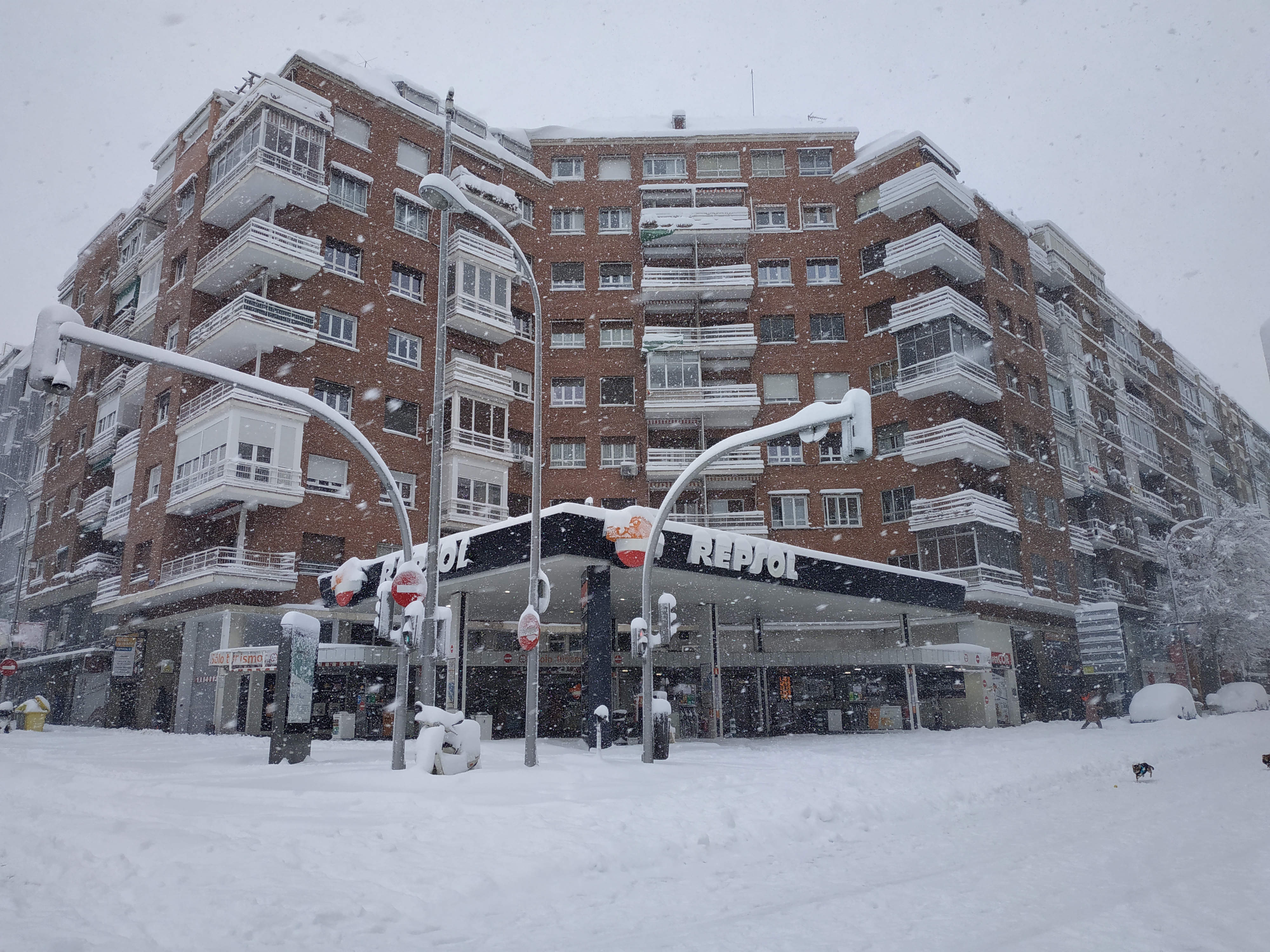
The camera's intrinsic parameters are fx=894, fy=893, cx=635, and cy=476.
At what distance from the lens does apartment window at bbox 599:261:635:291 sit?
4484cm

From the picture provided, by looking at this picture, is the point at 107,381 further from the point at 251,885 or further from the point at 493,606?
the point at 251,885

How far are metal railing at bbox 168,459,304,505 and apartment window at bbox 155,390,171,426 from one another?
4.19 meters

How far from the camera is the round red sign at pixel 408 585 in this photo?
13.5 meters

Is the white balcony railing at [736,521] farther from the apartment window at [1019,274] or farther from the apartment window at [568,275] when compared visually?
the apartment window at [1019,274]

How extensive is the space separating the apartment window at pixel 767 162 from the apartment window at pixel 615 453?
52.3 ft

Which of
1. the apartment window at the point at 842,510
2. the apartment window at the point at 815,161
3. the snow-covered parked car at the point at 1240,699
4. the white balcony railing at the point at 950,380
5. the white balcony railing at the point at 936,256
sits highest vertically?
the apartment window at the point at 815,161

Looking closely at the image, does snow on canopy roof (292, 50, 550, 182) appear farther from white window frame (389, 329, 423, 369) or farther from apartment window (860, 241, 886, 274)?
apartment window (860, 241, 886, 274)

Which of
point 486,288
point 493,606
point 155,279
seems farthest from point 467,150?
point 493,606

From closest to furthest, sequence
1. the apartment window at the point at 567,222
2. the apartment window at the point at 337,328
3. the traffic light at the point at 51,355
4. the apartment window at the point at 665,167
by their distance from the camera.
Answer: the traffic light at the point at 51,355
the apartment window at the point at 337,328
the apartment window at the point at 567,222
the apartment window at the point at 665,167

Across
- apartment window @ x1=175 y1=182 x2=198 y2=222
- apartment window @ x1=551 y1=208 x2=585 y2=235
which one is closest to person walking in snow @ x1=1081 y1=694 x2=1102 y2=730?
apartment window @ x1=551 y1=208 x2=585 y2=235

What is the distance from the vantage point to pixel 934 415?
39188 mm

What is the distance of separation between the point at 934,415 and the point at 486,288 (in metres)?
20.7

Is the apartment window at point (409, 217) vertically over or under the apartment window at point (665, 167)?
under

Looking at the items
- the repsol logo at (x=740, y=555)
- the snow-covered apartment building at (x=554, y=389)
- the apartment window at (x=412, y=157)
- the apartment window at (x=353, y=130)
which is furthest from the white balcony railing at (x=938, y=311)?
the apartment window at (x=353, y=130)
